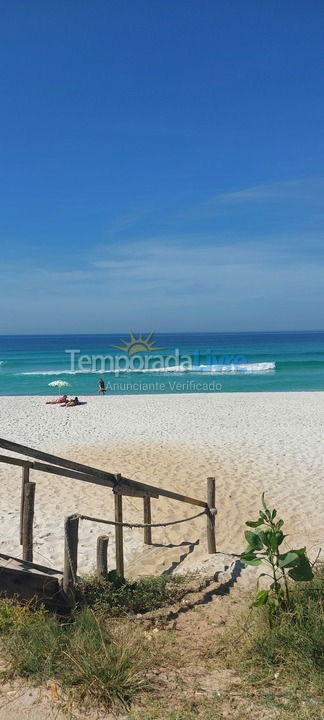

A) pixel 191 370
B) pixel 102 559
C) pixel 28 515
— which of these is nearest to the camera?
pixel 102 559

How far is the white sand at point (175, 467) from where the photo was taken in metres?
7.86

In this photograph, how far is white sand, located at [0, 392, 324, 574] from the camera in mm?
7860

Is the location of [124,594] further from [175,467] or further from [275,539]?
[175,467]

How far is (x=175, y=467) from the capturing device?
12.4 m

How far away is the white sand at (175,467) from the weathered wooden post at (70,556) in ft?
7.15

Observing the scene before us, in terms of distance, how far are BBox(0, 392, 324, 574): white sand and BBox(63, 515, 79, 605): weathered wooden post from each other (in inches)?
85.8

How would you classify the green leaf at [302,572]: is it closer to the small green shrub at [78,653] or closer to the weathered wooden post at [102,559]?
the small green shrub at [78,653]

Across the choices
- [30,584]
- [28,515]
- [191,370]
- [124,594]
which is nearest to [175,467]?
[28,515]

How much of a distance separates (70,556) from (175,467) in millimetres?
8035

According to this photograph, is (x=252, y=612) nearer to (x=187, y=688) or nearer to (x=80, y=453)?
(x=187, y=688)

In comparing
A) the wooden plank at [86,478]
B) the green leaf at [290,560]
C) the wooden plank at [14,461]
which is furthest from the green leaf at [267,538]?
the wooden plank at [14,461]

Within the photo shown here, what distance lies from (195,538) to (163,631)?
3.52m

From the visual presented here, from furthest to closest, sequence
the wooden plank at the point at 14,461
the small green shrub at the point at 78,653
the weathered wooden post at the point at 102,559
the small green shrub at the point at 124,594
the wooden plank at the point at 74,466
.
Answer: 1. the weathered wooden post at the point at 102,559
2. the wooden plank at the point at 14,461
3. the small green shrub at the point at 124,594
4. the wooden plank at the point at 74,466
5. the small green shrub at the point at 78,653

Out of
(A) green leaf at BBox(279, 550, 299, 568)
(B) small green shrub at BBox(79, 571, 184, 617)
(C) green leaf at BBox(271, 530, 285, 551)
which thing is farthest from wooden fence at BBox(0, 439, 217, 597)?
(A) green leaf at BBox(279, 550, 299, 568)
